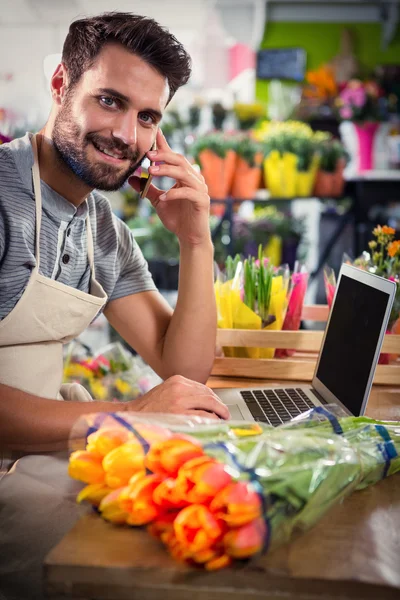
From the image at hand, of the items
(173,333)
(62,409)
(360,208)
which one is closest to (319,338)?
(173,333)

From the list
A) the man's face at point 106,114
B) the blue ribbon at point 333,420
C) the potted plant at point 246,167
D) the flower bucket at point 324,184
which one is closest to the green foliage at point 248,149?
the potted plant at point 246,167

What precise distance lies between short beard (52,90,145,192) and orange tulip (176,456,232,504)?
1.11 meters

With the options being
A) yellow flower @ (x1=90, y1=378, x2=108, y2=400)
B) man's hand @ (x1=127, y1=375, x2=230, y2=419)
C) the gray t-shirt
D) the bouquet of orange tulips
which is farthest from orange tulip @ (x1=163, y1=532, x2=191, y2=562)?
yellow flower @ (x1=90, y1=378, x2=108, y2=400)

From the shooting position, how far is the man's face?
5.78ft

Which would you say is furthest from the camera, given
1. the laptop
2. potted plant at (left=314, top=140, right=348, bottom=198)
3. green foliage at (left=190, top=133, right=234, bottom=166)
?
potted plant at (left=314, top=140, right=348, bottom=198)

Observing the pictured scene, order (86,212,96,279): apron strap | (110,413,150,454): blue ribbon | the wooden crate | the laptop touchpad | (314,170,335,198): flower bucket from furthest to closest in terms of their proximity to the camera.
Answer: (314,170,335,198): flower bucket, the wooden crate, (86,212,96,279): apron strap, the laptop touchpad, (110,413,150,454): blue ribbon

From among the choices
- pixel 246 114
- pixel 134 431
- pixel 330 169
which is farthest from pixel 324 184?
pixel 134 431

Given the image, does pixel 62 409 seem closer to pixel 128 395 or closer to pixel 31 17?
pixel 128 395

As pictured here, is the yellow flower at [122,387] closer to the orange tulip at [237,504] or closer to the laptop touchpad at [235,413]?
the laptop touchpad at [235,413]

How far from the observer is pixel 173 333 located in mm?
1984

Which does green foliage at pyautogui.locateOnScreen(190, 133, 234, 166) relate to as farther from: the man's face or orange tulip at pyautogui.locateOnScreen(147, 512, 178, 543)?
orange tulip at pyautogui.locateOnScreen(147, 512, 178, 543)

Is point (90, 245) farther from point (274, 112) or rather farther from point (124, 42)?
point (274, 112)

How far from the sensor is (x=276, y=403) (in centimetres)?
173

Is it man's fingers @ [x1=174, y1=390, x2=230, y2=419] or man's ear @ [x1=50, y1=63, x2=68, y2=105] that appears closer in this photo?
man's fingers @ [x1=174, y1=390, x2=230, y2=419]
